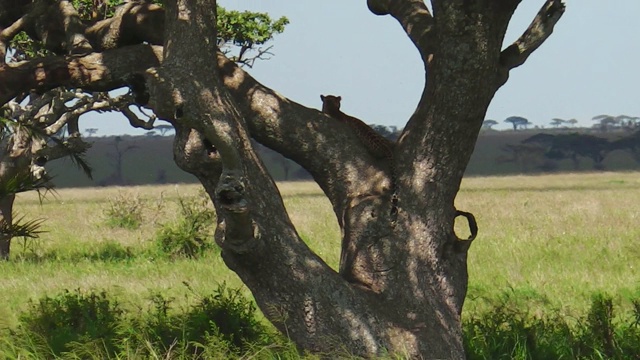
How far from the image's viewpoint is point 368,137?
350 inches

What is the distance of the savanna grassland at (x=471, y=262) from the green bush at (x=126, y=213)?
3.7 inches

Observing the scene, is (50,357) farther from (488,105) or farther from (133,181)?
(133,181)

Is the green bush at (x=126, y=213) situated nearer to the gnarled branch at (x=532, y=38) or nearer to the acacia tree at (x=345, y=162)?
the acacia tree at (x=345, y=162)

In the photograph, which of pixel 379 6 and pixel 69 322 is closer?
pixel 379 6

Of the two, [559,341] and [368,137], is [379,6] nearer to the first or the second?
[368,137]

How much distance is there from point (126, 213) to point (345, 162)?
1812 cm

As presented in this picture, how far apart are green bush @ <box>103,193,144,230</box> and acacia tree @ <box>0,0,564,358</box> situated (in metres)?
16.9

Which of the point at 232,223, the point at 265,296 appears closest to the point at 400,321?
the point at 265,296

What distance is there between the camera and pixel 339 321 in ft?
26.4

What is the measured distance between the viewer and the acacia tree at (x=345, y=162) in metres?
8.05

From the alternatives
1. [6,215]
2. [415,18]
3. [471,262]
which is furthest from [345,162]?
[6,215]

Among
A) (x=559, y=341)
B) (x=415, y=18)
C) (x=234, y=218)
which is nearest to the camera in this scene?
(x=234, y=218)

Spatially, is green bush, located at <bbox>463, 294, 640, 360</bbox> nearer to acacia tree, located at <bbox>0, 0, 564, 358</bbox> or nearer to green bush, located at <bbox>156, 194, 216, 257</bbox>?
acacia tree, located at <bbox>0, 0, 564, 358</bbox>

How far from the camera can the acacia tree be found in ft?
26.4
